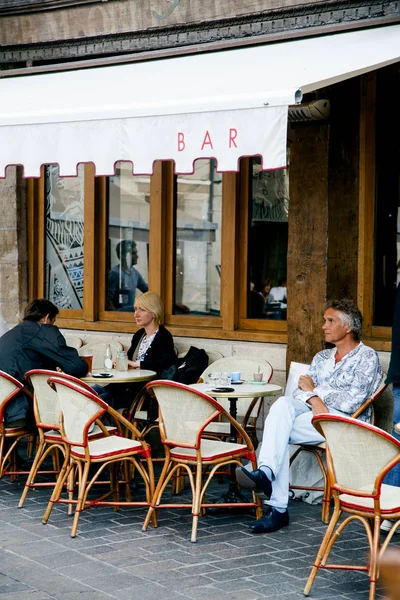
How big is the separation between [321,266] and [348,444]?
9.31ft

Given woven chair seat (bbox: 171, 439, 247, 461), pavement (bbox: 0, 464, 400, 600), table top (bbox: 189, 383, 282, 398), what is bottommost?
pavement (bbox: 0, 464, 400, 600)

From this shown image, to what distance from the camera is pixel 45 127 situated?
6211mm

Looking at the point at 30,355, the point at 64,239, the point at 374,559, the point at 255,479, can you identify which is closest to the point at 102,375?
the point at 30,355

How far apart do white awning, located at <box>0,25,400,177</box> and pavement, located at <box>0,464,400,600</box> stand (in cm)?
222

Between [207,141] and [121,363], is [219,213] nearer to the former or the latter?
[121,363]

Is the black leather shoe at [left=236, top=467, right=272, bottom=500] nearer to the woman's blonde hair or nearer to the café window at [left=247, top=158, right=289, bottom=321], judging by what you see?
the woman's blonde hair

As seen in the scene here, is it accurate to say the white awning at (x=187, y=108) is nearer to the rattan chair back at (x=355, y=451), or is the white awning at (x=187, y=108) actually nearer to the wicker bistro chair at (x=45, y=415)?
the wicker bistro chair at (x=45, y=415)

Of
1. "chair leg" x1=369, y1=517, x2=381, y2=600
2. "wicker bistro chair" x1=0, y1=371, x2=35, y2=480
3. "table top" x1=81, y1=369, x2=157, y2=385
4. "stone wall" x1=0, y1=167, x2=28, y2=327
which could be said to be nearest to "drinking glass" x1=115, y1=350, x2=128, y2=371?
"table top" x1=81, y1=369, x2=157, y2=385

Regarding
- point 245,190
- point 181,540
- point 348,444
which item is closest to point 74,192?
point 245,190

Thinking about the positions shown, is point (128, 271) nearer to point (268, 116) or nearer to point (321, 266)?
point (321, 266)

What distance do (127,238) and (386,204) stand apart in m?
2.80

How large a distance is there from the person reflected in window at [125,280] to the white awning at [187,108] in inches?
85.1

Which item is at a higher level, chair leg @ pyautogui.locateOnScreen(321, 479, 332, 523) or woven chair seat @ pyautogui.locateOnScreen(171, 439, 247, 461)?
woven chair seat @ pyautogui.locateOnScreen(171, 439, 247, 461)

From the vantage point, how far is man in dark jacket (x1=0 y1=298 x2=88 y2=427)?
649cm
